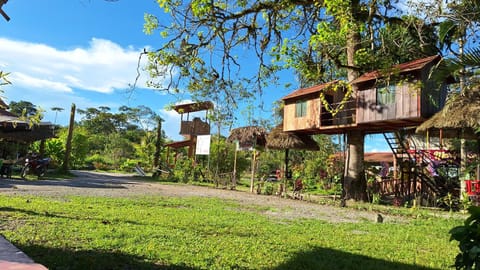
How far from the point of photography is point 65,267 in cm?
376

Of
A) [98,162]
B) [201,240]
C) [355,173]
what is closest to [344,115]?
[355,173]

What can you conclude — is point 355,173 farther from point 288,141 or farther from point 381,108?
point 288,141

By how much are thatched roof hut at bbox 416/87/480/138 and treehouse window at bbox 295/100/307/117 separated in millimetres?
5822

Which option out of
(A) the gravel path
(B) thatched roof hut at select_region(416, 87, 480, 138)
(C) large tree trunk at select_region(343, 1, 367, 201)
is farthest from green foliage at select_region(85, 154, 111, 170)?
(B) thatched roof hut at select_region(416, 87, 480, 138)

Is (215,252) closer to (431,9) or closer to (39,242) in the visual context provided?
(39,242)

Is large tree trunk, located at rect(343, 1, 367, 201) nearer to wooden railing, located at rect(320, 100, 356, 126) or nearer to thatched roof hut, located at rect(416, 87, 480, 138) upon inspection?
wooden railing, located at rect(320, 100, 356, 126)

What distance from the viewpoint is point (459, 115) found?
11.7 meters

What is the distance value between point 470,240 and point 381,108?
1187cm

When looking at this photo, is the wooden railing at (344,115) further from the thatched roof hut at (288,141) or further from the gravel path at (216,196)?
the gravel path at (216,196)

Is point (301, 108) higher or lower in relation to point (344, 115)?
higher

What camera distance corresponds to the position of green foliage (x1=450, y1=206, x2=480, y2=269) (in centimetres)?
268

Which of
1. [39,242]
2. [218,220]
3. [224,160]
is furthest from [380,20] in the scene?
[224,160]

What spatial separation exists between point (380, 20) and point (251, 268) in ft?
27.0

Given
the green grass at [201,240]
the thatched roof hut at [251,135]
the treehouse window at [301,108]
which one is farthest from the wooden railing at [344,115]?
the green grass at [201,240]
